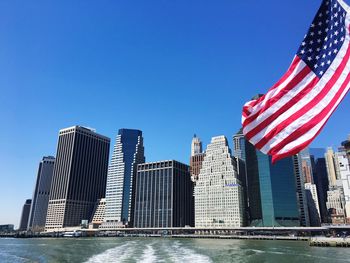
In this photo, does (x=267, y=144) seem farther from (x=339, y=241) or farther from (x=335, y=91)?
(x=339, y=241)

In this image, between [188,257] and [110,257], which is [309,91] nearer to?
[188,257]

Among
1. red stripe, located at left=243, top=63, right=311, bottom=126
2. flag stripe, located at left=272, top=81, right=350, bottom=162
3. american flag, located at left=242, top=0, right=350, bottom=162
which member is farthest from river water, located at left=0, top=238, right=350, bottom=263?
flag stripe, located at left=272, top=81, right=350, bottom=162

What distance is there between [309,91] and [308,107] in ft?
2.37

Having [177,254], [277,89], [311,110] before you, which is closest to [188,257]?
[177,254]

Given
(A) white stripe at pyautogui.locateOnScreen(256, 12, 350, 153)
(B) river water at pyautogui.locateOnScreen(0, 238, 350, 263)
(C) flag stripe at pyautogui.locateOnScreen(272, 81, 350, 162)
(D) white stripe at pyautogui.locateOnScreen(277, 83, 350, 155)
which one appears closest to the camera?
(D) white stripe at pyautogui.locateOnScreen(277, 83, 350, 155)

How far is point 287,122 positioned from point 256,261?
56423mm

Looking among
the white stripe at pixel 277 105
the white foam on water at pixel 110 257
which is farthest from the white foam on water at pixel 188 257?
the white stripe at pixel 277 105

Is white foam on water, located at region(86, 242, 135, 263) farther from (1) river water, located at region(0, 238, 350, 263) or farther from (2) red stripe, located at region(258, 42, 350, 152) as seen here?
→ (2) red stripe, located at region(258, 42, 350, 152)

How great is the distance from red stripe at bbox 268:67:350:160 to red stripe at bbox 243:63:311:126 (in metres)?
1.65

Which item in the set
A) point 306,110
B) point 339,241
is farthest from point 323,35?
point 339,241

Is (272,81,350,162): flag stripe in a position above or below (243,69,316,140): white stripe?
below

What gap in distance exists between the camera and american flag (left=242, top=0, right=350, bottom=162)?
1309 cm

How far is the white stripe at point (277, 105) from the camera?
14.0 meters

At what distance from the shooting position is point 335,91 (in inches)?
512
